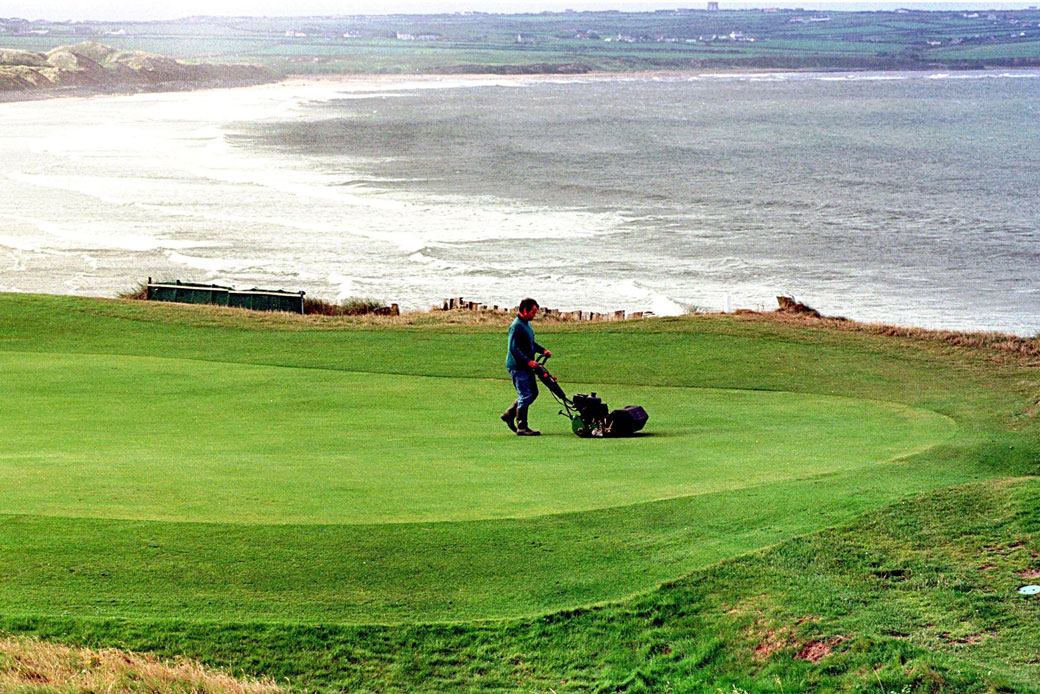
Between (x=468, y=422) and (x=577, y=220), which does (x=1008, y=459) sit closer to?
(x=468, y=422)

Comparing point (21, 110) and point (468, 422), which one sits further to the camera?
point (21, 110)

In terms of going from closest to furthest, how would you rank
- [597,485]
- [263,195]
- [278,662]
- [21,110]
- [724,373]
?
[278,662], [597,485], [724,373], [263,195], [21,110]

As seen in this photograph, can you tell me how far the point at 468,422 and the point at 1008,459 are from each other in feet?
24.8

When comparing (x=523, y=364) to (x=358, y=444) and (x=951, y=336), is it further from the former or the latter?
(x=951, y=336)

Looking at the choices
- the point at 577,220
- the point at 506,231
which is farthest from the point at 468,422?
the point at 577,220

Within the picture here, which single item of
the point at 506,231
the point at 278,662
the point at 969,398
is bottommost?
the point at 278,662

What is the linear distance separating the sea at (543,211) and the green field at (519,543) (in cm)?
2965

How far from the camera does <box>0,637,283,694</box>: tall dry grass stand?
318 inches

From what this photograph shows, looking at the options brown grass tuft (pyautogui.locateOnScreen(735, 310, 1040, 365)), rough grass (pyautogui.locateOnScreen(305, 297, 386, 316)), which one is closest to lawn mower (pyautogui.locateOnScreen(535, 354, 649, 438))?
brown grass tuft (pyautogui.locateOnScreen(735, 310, 1040, 365))

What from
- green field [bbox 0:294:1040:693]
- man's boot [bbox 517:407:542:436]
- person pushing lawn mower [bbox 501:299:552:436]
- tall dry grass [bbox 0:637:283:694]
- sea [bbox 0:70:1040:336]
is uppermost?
sea [bbox 0:70:1040:336]

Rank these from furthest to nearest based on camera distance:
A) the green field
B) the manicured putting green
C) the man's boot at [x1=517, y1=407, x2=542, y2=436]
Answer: the man's boot at [x1=517, y1=407, x2=542, y2=436] → the manicured putting green → the green field

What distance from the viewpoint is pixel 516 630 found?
9.30 metres

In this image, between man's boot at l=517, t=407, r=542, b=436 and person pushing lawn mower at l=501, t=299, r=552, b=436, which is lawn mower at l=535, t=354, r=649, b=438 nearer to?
person pushing lawn mower at l=501, t=299, r=552, b=436

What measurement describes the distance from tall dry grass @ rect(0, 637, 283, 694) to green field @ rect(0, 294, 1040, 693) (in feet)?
0.87
